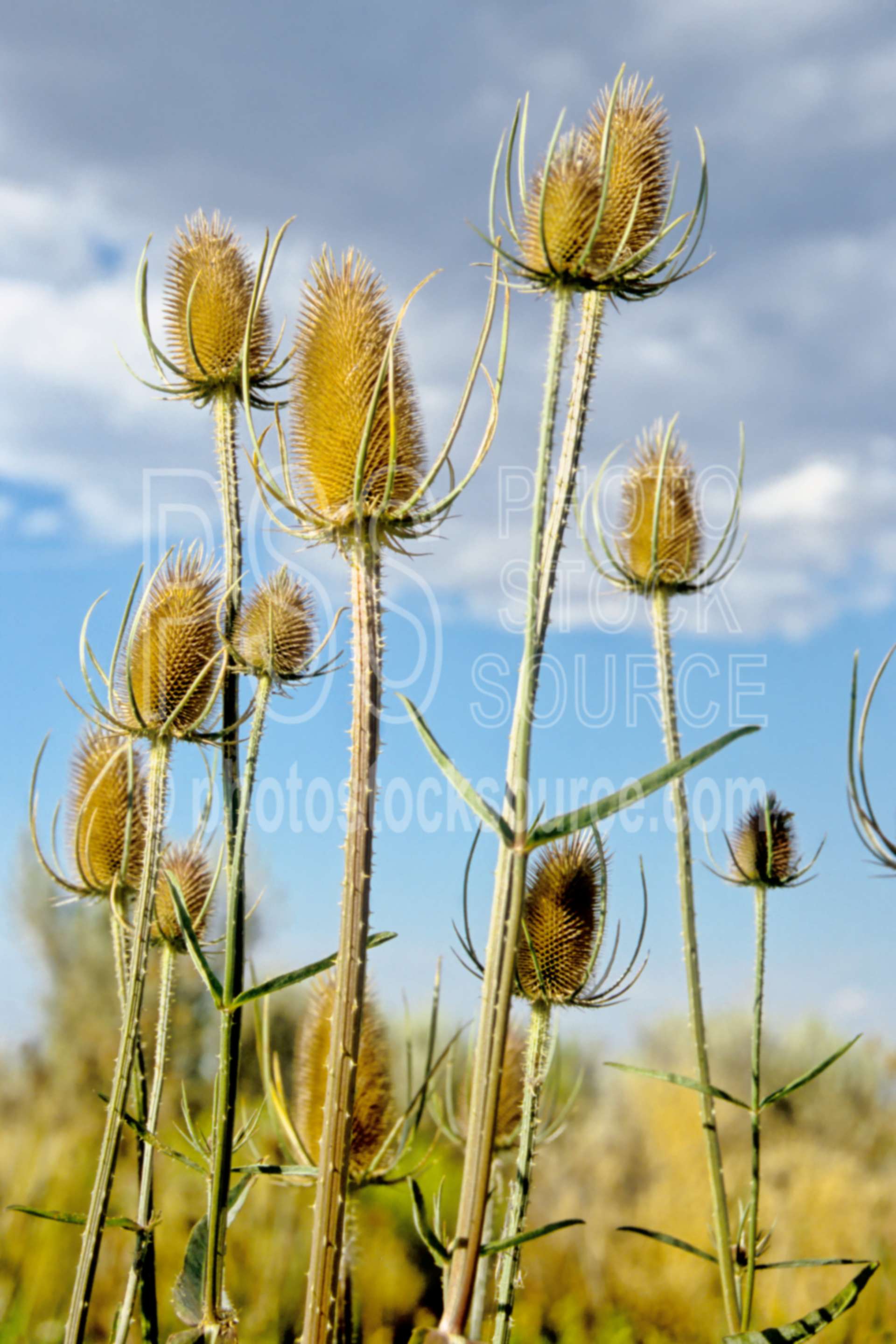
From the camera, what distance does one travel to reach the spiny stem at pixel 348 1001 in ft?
7.97

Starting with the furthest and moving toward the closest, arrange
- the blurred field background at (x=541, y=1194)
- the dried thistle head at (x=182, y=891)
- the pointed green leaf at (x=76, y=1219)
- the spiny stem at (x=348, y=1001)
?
1. the blurred field background at (x=541, y=1194)
2. the dried thistle head at (x=182, y=891)
3. the pointed green leaf at (x=76, y=1219)
4. the spiny stem at (x=348, y=1001)

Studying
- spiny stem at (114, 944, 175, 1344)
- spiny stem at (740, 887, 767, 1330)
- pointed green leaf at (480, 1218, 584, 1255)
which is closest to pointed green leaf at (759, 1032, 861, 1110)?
spiny stem at (740, 887, 767, 1330)

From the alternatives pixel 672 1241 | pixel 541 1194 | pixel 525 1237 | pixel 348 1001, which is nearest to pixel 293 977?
pixel 348 1001

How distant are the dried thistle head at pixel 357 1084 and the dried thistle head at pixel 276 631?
45.5 inches

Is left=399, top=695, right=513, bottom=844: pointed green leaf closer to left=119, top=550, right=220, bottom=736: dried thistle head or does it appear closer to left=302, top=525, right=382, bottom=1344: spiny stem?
left=302, top=525, right=382, bottom=1344: spiny stem

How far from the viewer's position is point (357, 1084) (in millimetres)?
3730

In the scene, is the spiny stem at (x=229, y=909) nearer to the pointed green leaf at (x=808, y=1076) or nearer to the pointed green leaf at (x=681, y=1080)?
the pointed green leaf at (x=681, y=1080)

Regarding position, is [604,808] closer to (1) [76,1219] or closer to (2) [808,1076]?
(2) [808,1076]

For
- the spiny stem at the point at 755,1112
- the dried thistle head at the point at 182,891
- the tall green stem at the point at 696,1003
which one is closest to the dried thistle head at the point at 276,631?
the dried thistle head at the point at 182,891

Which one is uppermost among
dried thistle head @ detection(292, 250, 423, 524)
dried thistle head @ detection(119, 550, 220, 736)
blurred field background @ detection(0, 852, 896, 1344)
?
dried thistle head @ detection(292, 250, 423, 524)

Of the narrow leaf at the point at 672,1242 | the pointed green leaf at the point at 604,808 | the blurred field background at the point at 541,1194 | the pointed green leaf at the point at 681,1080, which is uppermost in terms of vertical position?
the pointed green leaf at the point at 604,808

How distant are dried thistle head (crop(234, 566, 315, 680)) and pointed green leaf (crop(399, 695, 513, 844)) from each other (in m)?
1.48

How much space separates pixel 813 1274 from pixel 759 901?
195 inches

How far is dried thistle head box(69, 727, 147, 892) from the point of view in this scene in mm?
4105
